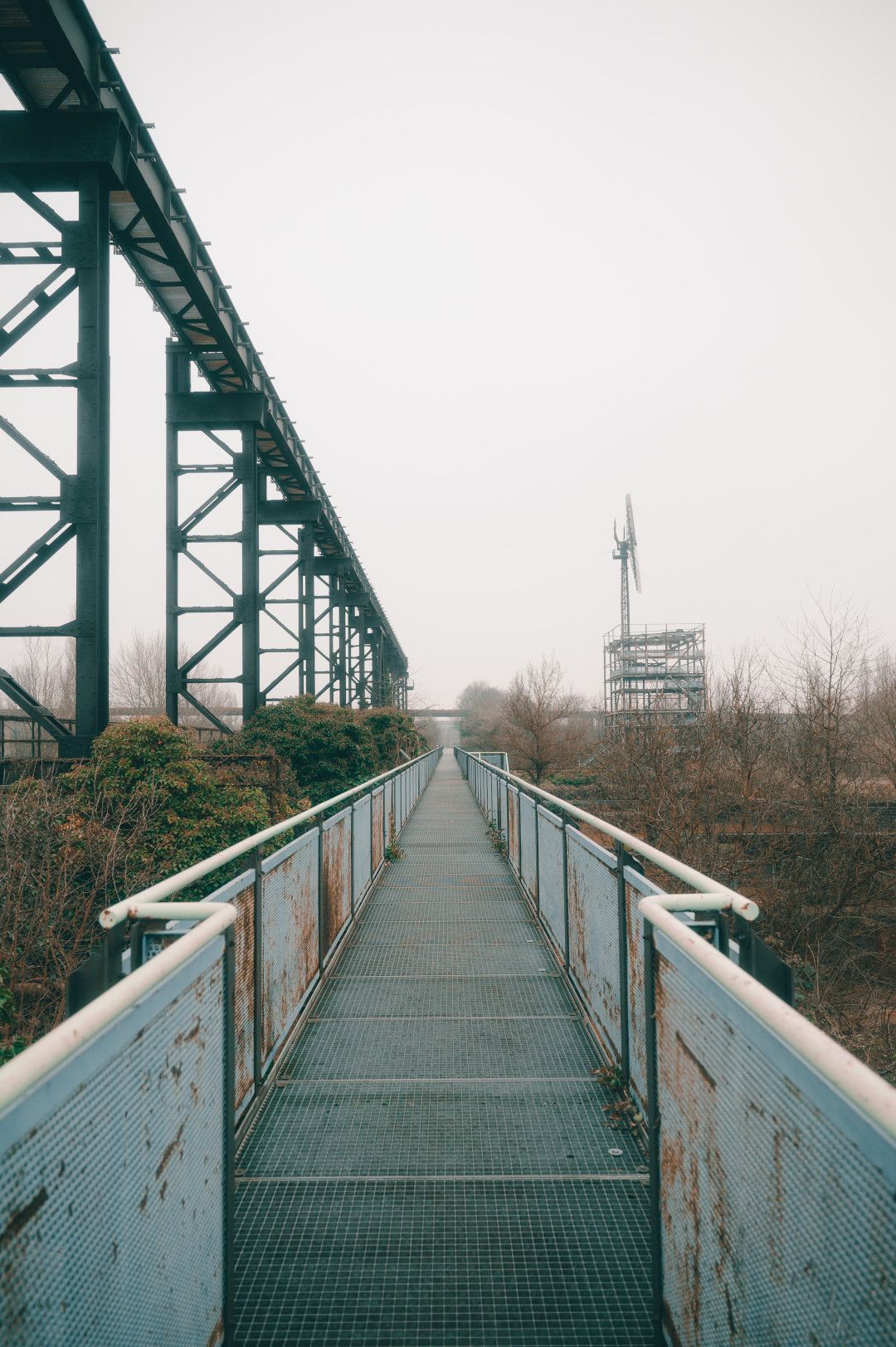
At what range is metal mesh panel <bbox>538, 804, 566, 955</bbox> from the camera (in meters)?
5.55

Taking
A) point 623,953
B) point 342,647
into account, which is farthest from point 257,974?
point 342,647

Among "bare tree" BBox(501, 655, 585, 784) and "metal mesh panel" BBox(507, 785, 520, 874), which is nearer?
"metal mesh panel" BBox(507, 785, 520, 874)

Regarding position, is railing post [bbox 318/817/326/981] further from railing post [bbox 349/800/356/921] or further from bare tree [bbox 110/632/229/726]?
bare tree [bbox 110/632/229/726]

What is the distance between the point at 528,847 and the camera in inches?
301

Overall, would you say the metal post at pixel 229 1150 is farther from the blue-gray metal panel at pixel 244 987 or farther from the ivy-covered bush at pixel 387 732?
the ivy-covered bush at pixel 387 732

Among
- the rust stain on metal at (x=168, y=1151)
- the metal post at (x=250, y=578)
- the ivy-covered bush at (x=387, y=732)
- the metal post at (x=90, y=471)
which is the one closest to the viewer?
the rust stain on metal at (x=168, y=1151)

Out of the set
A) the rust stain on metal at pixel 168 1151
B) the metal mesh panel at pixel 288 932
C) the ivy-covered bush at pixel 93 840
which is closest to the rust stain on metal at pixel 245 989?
the metal mesh panel at pixel 288 932

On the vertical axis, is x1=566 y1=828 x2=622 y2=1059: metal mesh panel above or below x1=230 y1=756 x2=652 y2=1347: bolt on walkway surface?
above

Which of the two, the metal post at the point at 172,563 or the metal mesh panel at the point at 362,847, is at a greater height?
the metal post at the point at 172,563

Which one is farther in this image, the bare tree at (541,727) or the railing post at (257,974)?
the bare tree at (541,727)

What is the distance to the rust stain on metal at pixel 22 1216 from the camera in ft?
3.64

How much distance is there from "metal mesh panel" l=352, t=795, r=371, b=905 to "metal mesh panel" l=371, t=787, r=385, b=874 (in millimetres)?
440

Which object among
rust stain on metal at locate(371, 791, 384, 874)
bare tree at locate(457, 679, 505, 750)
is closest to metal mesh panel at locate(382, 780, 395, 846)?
rust stain on metal at locate(371, 791, 384, 874)

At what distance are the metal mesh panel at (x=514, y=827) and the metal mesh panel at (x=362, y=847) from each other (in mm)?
1671
